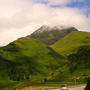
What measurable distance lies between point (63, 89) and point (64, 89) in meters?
0.41

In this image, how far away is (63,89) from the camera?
87.6 m

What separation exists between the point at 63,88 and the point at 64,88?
1.44 feet

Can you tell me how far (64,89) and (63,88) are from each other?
689 mm

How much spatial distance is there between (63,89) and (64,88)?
782 millimetres

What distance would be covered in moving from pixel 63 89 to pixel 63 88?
0.54 m

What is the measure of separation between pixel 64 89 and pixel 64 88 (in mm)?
687

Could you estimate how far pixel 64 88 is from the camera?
88125 mm

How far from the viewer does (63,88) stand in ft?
289
